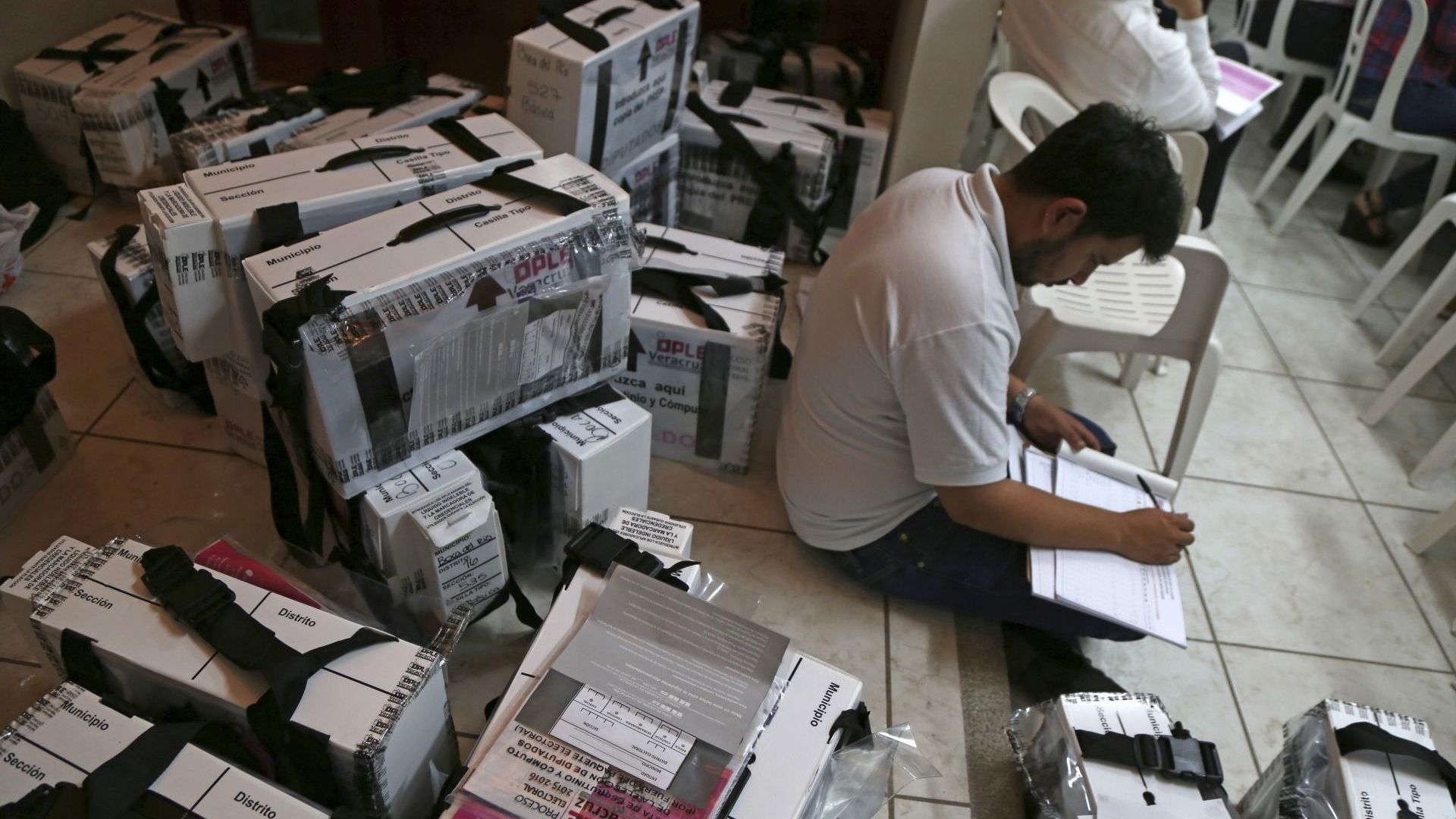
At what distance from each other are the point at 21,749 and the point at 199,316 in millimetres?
644

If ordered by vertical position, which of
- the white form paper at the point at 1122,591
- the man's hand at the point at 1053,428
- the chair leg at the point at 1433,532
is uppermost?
the man's hand at the point at 1053,428

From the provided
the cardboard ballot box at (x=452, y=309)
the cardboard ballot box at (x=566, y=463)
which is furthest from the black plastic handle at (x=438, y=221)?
the cardboard ballot box at (x=566, y=463)

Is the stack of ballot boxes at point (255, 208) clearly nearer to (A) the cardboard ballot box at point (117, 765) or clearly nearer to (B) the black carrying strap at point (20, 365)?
(B) the black carrying strap at point (20, 365)

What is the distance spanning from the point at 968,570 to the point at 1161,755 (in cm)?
43

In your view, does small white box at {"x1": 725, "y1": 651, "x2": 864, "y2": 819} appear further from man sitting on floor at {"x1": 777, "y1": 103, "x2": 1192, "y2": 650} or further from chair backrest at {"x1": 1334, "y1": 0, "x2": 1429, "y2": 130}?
chair backrest at {"x1": 1334, "y1": 0, "x2": 1429, "y2": 130}

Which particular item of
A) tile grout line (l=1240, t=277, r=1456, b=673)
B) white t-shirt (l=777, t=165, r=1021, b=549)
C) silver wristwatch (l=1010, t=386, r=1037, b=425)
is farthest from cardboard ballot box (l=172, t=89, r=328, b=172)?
tile grout line (l=1240, t=277, r=1456, b=673)

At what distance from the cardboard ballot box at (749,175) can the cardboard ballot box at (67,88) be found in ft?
5.21

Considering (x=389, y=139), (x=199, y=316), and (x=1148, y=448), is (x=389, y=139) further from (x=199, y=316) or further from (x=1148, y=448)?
(x=1148, y=448)

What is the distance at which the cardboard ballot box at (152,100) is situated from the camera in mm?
2307

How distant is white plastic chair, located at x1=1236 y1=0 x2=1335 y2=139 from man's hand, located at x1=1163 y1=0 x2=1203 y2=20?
127 centimetres

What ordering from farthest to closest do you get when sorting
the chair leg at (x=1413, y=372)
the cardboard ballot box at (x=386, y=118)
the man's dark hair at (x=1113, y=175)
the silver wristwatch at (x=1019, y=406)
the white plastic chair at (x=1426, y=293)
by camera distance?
1. the white plastic chair at (x=1426, y=293)
2. the chair leg at (x=1413, y=372)
3. the cardboard ballot box at (x=386, y=118)
4. the silver wristwatch at (x=1019, y=406)
5. the man's dark hair at (x=1113, y=175)

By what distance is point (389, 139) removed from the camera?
5.28ft

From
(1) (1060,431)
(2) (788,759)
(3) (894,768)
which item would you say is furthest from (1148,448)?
(2) (788,759)

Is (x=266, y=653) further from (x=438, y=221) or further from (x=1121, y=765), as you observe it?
(x=1121, y=765)
